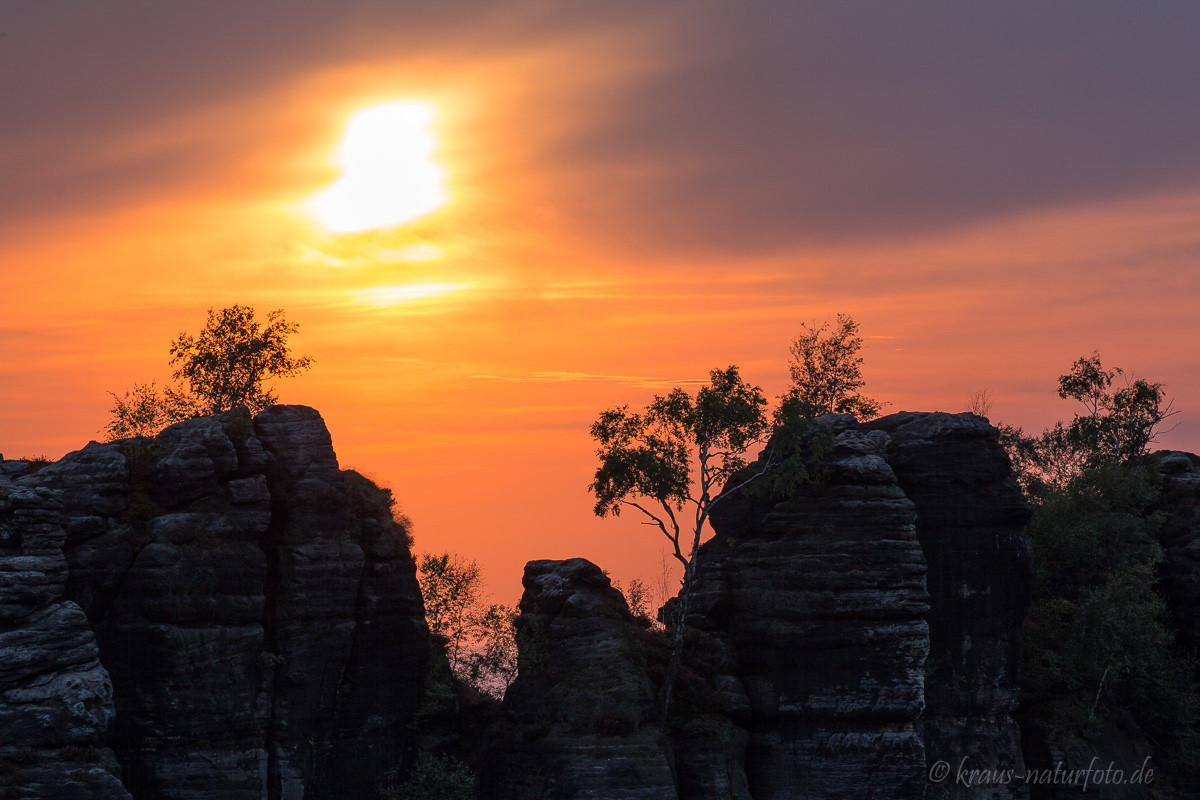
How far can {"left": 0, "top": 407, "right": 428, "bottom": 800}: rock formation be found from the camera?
5331 cm

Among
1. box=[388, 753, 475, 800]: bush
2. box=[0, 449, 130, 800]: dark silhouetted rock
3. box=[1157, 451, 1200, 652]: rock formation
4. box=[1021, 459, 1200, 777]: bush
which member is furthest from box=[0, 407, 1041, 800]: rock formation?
box=[1157, 451, 1200, 652]: rock formation

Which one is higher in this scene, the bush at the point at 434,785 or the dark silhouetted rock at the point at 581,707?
the dark silhouetted rock at the point at 581,707

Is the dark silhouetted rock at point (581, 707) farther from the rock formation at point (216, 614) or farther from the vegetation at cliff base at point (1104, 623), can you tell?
the vegetation at cliff base at point (1104, 623)

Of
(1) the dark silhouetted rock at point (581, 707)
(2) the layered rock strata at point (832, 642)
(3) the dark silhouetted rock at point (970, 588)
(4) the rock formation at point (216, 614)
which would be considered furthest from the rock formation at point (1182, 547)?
(4) the rock formation at point (216, 614)

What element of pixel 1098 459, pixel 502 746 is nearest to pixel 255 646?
pixel 502 746

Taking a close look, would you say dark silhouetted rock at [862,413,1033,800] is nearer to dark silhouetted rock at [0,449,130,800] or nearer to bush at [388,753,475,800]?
bush at [388,753,475,800]

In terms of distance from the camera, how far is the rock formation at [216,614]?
175 feet

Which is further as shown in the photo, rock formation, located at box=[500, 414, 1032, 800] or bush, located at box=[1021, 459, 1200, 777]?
bush, located at box=[1021, 459, 1200, 777]

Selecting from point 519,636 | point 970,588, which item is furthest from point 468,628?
point 970,588

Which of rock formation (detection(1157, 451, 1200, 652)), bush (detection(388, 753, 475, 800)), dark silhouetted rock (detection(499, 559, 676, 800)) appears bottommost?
bush (detection(388, 753, 475, 800))

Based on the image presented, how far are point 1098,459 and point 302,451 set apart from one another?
251 ft

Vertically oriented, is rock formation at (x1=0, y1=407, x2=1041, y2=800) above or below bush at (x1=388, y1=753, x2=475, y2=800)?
above

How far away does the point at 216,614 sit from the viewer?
58844 mm

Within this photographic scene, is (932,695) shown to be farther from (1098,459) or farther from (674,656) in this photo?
(1098,459)
